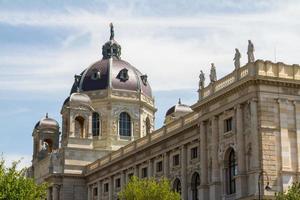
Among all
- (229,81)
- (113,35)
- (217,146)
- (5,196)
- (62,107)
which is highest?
(113,35)

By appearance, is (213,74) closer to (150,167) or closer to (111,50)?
(150,167)

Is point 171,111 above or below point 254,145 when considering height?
above

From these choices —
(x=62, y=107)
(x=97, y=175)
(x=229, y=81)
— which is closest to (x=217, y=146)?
(x=229, y=81)

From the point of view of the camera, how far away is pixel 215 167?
6044cm

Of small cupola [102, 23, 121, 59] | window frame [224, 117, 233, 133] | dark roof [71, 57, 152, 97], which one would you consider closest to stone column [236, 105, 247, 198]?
window frame [224, 117, 233, 133]

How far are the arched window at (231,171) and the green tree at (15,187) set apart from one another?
15.0 metres

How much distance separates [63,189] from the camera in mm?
95125

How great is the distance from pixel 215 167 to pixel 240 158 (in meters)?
4.57

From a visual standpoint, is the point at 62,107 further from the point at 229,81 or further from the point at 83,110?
the point at 229,81

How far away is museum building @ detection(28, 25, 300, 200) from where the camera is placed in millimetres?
55500

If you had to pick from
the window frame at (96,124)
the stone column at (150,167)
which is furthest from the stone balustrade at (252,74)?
the window frame at (96,124)

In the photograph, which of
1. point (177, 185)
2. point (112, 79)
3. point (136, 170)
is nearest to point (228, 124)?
point (177, 185)

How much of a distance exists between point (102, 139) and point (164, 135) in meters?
30.9

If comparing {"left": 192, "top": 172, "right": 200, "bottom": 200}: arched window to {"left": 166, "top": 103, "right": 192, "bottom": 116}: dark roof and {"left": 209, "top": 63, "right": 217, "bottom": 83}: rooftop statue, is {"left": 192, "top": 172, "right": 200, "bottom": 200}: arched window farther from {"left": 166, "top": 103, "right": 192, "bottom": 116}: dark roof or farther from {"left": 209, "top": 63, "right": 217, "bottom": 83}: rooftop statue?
{"left": 166, "top": 103, "right": 192, "bottom": 116}: dark roof
